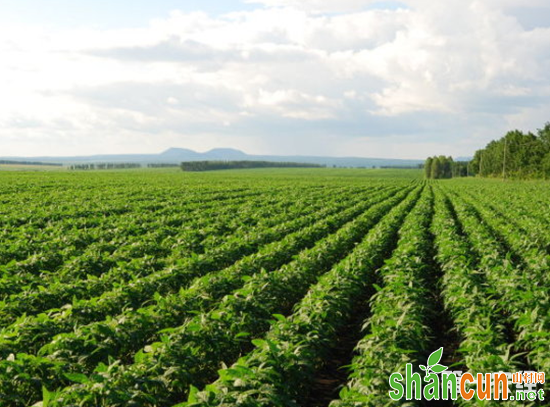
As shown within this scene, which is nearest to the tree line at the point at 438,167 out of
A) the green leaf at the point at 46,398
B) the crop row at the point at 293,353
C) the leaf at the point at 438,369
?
the crop row at the point at 293,353

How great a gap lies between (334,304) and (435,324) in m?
2.15

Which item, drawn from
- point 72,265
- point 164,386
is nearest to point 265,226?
point 72,265

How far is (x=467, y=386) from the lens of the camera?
5.85 meters

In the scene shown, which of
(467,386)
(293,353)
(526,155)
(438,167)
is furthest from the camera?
(438,167)

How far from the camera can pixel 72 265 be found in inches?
467

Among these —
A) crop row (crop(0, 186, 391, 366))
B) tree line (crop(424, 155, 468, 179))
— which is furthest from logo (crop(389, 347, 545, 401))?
tree line (crop(424, 155, 468, 179))

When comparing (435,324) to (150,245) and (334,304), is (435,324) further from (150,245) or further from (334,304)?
(150,245)

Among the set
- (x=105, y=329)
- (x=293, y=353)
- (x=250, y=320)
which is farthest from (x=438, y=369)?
(x=105, y=329)

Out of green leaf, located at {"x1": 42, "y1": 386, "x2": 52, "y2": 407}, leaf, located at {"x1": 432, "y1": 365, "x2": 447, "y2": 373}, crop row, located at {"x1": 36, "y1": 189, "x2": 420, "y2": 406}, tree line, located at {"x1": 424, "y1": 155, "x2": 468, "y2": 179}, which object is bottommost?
leaf, located at {"x1": 432, "y1": 365, "x2": 447, "y2": 373}

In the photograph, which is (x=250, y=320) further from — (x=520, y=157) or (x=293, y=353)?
(x=520, y=157)

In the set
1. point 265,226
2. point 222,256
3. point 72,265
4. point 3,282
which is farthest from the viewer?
point 265,226

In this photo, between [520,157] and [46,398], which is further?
[520,157]

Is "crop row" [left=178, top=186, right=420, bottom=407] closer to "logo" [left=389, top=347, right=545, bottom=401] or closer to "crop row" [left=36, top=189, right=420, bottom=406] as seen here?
"crop row" [left=36, top=189, right=420, bottom=406]

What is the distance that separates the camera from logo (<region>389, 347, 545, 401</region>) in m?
5.60
